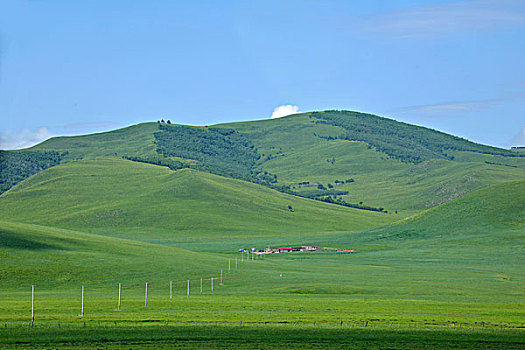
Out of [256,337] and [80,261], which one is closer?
[256,337]

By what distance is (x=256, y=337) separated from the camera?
43562mm

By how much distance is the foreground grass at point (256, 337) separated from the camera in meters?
41.0

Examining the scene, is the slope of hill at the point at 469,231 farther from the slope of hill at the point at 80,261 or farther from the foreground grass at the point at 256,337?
the foreground grass at the point at 256,337

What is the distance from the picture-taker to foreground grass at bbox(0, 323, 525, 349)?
4100 centimetres

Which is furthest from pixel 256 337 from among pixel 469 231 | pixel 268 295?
pixel 469 231

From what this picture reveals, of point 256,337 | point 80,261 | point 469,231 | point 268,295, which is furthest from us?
point 469,231

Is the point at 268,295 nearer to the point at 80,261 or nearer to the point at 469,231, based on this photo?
the point at 80,261

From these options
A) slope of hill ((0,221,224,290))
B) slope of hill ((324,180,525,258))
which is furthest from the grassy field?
slope of hill ((324,180,525,258))

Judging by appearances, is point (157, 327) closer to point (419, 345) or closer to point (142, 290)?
point (419, 345)

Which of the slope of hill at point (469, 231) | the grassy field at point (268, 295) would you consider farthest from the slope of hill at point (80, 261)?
the slope of hill at point (469, 231)

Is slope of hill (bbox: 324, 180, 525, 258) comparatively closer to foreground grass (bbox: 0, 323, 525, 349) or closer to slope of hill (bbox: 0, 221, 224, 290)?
slope of hill (bbox: 0, 221, 224, 290)

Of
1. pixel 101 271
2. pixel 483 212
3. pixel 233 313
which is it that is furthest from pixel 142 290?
pixel 483 212

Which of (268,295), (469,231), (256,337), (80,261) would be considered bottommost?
(256,337)

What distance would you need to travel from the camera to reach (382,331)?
46.7m
